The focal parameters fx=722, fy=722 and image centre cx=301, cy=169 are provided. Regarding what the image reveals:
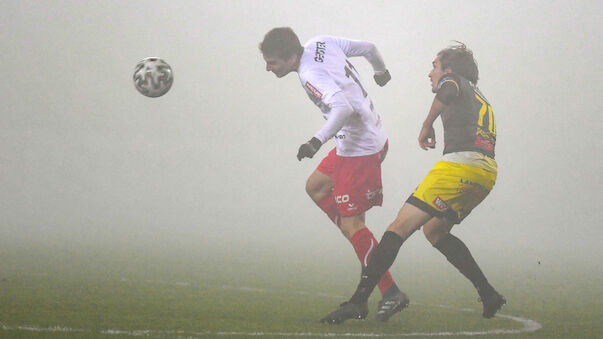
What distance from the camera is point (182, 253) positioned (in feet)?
40.9

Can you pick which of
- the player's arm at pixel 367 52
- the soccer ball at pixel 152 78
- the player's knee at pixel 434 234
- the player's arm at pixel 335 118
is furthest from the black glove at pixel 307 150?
the soccer ball at pixel 152 78

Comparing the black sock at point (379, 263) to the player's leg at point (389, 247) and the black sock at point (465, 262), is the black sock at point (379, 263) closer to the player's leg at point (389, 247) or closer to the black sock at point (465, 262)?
the player's leg at point (389, 247)

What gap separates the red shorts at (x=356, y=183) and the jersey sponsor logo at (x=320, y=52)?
0.73 metres

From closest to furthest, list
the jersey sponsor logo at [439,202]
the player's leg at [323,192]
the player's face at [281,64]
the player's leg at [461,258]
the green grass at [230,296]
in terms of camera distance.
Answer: the green grass at [230,296] < the jersey sponsor logo at [439,202] < the player's leg at [461,258] < the player's face at [281,64] < the player's leg at [323,192]

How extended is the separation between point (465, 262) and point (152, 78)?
10.2ft

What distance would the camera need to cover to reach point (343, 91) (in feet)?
17.1

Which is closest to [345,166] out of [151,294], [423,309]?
[423,309]

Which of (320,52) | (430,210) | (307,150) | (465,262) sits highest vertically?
(320,52)

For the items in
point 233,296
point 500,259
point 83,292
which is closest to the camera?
point 83,292

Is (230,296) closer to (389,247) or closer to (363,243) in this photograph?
(363,243)

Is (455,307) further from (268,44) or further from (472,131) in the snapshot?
(268,44)

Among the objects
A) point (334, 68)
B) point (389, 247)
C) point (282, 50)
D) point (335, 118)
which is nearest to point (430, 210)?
point (389, 247)

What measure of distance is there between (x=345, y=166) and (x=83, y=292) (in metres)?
2.44

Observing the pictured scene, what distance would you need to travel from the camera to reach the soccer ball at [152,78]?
6168 mm
